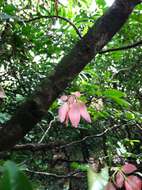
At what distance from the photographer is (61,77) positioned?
2.10 feet

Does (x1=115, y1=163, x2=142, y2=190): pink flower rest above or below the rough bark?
below

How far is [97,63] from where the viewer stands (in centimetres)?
202

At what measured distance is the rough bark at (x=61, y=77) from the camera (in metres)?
0.64

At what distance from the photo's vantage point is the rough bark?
64cm

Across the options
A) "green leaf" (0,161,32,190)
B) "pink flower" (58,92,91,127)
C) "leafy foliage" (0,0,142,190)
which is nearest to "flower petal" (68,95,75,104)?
"pink flower" (58,92,91,127)

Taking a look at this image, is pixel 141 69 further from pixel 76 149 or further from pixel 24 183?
pixel 24 183

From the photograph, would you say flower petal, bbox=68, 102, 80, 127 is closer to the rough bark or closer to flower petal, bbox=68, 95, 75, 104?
flower petal, bbox=68, 95, 75, 104

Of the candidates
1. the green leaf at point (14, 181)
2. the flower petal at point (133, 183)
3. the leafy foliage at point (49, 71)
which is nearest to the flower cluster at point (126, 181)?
the flower petal at point (133, 183)

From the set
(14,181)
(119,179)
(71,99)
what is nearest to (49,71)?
(71,99)

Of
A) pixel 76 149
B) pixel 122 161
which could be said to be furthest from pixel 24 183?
pixel 76 149

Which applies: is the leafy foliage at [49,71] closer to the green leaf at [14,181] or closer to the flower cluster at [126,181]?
Result: the flower cluster at [126,181]

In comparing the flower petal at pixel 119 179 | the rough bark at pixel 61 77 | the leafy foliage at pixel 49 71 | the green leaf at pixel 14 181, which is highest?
the leafy foliage at pixel 49 71

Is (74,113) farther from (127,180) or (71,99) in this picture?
(127,180)

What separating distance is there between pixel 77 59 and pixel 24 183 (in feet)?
1.37
